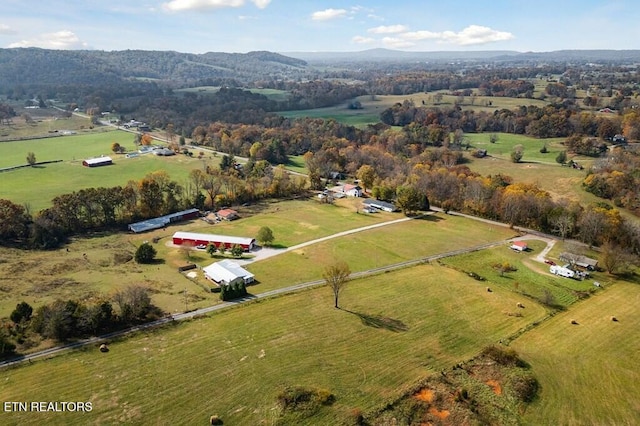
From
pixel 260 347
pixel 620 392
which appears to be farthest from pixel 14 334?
pixel 620 392

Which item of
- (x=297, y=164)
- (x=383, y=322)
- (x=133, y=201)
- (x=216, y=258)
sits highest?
(x=133, y=201)

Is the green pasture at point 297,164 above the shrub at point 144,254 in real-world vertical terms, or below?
below

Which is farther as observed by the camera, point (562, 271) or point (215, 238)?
point (215, 238)

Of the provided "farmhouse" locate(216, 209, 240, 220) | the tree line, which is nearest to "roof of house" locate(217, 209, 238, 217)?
"farmhouse" locate(216, 209, 240, 220)

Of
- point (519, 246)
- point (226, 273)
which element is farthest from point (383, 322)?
point (519, 246)

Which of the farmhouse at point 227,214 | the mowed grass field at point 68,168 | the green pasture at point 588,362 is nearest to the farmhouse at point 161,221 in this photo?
the farmhouse at point 227,214

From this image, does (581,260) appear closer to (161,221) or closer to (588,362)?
(588,362)

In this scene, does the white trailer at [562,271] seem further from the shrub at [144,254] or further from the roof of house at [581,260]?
the shrub at [144,254]
